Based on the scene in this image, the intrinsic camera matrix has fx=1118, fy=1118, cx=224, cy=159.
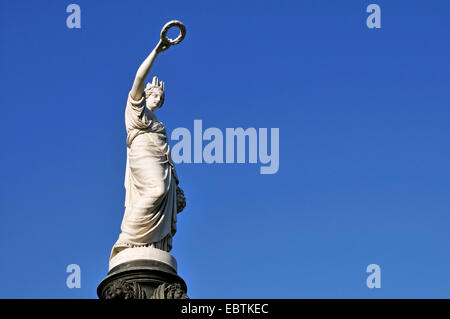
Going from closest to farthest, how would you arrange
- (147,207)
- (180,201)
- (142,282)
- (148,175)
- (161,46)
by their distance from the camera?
(142,282)
(147,207)
(148,175)
(161,46)
(180,201)

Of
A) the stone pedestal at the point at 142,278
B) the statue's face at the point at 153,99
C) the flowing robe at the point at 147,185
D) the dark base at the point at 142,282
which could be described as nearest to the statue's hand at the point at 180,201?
the flowing robe at the point at 147,185

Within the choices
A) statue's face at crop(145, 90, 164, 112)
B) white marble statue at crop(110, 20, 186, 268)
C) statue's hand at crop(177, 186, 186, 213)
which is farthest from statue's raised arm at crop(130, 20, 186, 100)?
statue's hand at crop(177, 186, 186, 213)

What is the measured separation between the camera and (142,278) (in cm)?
2775

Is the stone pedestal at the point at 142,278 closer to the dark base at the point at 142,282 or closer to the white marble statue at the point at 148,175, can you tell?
the dark base at the point at 142,282

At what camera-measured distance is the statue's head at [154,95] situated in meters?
31.1

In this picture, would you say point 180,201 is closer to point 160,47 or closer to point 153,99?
point 153,99

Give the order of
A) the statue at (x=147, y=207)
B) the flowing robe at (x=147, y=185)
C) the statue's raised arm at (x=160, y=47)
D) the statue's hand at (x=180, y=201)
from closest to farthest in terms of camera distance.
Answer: the statue at (x=147, y=207)
the flowing robe at (x=147, y=185)
the statue's raised arm at (x=160, y=47)
the statue's hand at (x=180, y=201)

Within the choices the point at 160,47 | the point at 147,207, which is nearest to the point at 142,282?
the point at 147,207

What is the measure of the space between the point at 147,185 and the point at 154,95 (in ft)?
10.0

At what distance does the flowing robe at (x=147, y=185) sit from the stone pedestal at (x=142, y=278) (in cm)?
43
